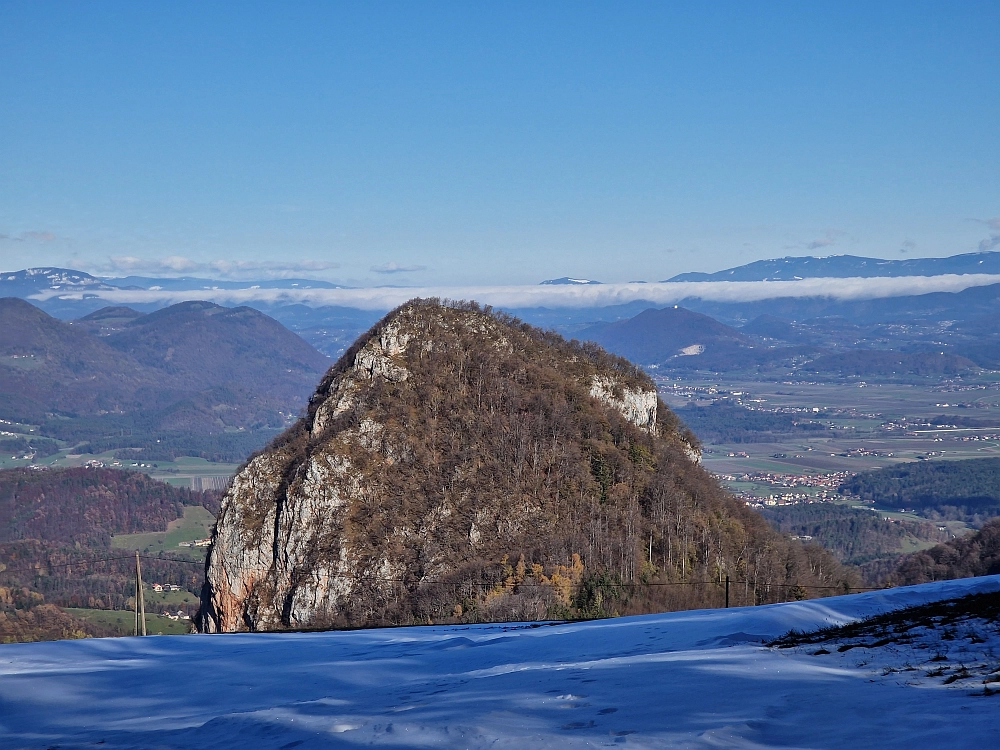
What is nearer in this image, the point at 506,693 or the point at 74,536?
the point at 506,693

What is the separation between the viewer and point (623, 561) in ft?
155

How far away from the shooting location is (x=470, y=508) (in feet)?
166

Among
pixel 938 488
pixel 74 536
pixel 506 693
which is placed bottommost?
pixel 74 536

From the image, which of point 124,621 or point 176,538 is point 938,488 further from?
point 176,538

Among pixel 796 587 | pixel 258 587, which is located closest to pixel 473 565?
pixel 258 587

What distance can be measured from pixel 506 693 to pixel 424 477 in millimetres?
42214

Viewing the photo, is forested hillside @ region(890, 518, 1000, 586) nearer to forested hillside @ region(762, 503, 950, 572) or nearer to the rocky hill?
the rocky hill

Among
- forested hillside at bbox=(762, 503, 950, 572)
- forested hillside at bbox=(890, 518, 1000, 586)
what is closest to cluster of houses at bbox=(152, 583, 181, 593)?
forested hillside at bbox=(762, 503, 950, 572)

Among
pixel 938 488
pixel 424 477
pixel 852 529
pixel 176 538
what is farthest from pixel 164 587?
pixel 938 488

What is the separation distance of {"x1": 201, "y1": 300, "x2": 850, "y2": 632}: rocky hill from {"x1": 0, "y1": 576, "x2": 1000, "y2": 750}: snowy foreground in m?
23.5

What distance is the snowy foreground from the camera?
342 inches

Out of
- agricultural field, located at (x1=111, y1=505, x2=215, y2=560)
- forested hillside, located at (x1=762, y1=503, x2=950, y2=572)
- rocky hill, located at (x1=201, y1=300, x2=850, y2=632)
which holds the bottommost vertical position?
agricultural field, located at (x1=111, y1=505, x2=215, y2=560)

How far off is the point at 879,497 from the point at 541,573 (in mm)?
114815

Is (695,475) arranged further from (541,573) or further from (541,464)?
(541,573)
